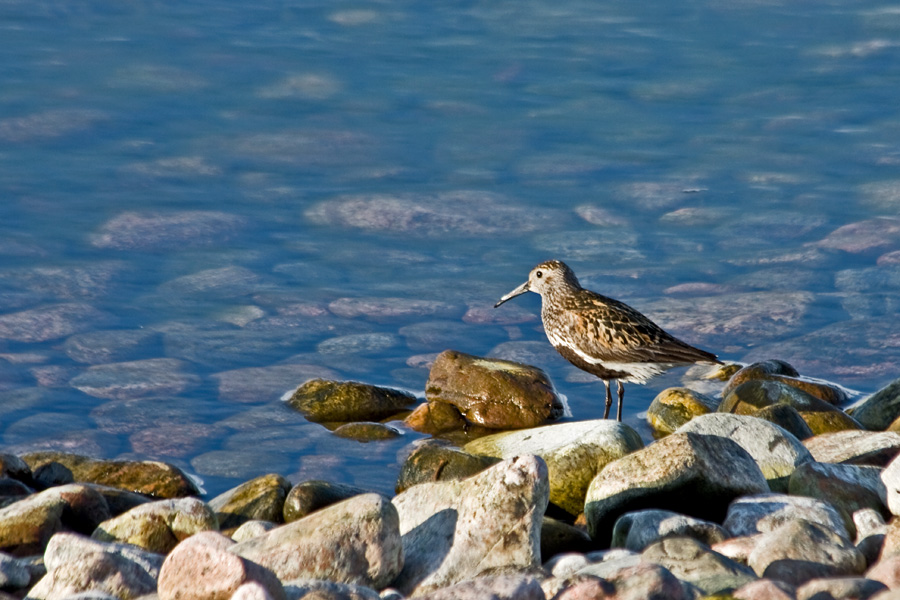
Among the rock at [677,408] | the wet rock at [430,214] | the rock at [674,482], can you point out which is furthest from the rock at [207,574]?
the wet rock at [430,214]

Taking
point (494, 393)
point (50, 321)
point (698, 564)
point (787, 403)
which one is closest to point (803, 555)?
point (698, 564)

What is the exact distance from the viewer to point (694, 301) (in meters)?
11.7

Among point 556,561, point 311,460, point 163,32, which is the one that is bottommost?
point 311,460

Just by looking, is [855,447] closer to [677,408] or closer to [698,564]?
[677,408]

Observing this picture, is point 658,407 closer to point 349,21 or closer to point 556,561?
point 556,561

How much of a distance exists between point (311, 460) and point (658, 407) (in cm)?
270

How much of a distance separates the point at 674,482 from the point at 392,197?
8296 mm

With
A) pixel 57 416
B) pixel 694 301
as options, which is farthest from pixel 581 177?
pixel 57 416

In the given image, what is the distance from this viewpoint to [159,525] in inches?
246

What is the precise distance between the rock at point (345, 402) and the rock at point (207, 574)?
15.0 ft

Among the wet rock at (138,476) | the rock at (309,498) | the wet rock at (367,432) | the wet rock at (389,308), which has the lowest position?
the wet rock at (367,432)

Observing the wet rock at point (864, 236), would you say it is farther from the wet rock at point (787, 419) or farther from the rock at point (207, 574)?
the rock at point (207, 574)

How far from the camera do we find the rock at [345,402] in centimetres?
932

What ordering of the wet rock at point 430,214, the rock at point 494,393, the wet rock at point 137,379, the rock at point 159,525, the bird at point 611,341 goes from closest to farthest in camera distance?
the rock at point 159,525
the bird at point 611,341
the rock at point 494,393
the wet rock at point 137,379
the wet rock at point 430,214
